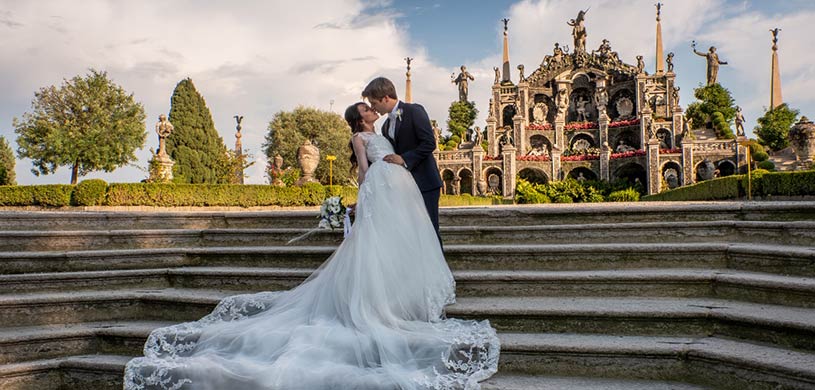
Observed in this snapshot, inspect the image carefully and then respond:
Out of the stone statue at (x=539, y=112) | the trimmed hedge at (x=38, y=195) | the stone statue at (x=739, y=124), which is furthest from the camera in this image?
the stone statue at (x=539, y=112)

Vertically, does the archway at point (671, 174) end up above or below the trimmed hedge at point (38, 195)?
above

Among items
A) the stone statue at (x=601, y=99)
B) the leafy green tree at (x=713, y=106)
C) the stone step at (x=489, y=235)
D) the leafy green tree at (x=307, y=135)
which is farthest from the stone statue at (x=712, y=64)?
the stone step at (x=489, y=235)

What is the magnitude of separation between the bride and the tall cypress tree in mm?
32728

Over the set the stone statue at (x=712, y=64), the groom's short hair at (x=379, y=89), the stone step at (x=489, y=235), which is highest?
the stone statue at (x=712, y=64)

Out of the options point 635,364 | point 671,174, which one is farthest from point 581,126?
point 635,364

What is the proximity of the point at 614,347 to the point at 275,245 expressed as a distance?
4.12 m

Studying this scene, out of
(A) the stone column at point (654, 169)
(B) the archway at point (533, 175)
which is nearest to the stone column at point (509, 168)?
(B) the archway at point (533, 175)

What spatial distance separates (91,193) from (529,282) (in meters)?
19.2

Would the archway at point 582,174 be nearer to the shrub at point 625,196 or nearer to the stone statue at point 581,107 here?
the shrub at point 625,196

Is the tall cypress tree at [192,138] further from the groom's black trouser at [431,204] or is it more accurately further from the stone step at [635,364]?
the stone step at [635,364]

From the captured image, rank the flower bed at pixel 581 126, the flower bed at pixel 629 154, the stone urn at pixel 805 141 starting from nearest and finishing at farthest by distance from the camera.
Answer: the stone urn at pixel 805 141 → the flower bed at pixel 629 154 → the flower bed at pixel 581 126

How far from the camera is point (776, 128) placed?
149 ft

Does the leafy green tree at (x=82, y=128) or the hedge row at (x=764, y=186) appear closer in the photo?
the hedge row at (x=764, y=186)

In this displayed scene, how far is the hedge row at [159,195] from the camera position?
63.0 feet
